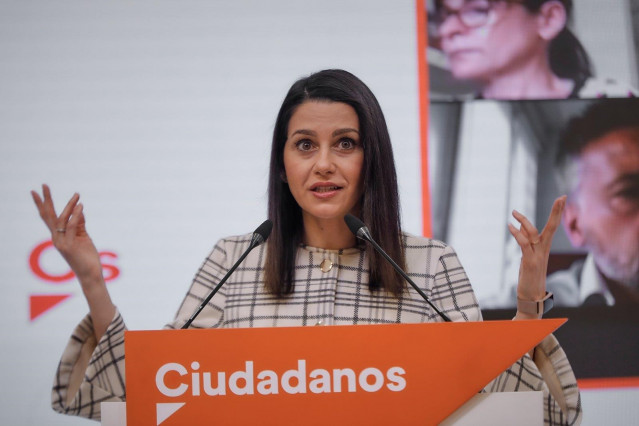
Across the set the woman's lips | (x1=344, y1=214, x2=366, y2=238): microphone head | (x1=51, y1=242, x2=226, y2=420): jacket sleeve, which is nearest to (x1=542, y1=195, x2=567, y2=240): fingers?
(x1=344, y1=214, x2=366, y2=238): microphone head

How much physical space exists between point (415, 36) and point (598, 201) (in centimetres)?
100

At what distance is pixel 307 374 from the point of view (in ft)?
4.08

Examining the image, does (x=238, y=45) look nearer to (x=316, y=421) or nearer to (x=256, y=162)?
(x=256, y=162)

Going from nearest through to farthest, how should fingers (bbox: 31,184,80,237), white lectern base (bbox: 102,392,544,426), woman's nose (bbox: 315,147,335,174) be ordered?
white lectern base (bbox: 102,392,544,426) < fingers (bbox: 31,184,80,237) < woman's nose (bbox: 315,147,335,174)

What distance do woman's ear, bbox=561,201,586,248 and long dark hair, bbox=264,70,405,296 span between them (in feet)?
3.65

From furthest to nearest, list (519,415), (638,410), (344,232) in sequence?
1. (638,410)
2. (344,232)
3. (519,415)

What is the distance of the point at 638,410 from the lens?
266 cm

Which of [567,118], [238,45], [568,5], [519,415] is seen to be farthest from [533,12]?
[519,415]

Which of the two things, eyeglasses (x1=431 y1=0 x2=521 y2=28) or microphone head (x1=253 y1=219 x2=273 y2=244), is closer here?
microphone head (x1=253 y1=219 x2=273 y2=244)

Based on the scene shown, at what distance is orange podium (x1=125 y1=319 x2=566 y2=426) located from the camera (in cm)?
124

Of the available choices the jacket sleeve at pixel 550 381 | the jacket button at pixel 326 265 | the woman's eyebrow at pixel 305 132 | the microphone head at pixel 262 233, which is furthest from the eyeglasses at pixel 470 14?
the jacket sleeve at pixel 550 381

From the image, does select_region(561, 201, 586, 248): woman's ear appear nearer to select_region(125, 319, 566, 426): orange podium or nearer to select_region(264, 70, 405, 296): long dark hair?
select_region(264, 70, 405, 296): long dark hair

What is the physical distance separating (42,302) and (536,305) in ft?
6.25

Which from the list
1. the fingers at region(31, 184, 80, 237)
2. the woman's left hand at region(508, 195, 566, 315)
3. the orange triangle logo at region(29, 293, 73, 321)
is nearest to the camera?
the woman's left hand at region(508, 195, 566, 315)
